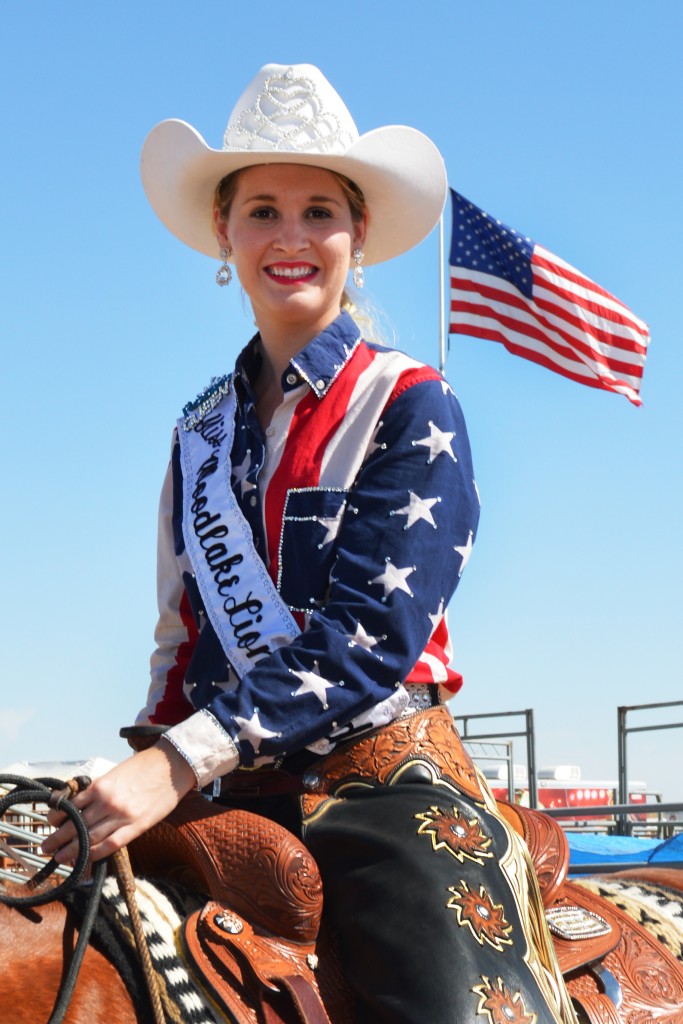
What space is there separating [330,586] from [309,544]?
0.17 m

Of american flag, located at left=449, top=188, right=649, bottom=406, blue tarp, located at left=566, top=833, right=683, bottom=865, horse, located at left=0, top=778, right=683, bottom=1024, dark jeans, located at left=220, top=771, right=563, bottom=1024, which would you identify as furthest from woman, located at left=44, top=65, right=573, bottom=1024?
blue tarp, located at left=566, top=833, right=683, bottom=865

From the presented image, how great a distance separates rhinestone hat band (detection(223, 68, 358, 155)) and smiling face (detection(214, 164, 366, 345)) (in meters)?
0.07

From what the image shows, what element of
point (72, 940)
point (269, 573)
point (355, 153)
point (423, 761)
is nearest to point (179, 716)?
point (269, 573)

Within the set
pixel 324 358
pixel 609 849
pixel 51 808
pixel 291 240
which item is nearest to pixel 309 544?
pixel 324 358

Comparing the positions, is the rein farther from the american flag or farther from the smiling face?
the american flag

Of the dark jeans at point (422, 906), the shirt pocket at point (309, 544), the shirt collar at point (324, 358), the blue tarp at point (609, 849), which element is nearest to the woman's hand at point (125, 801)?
the dark jeans at point (422, 906)

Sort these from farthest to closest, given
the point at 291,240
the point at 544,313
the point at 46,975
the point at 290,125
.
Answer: the point at 544,313, the point at 290,125, the point at 291,240, the point at 46,975

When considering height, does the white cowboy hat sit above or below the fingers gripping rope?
above

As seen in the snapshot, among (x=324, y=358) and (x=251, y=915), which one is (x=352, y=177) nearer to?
(x=324, y=358)

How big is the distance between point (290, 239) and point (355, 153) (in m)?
0.32

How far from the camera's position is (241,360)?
3.77m

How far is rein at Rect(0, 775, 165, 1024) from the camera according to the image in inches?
99.8

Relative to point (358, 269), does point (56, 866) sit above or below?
below

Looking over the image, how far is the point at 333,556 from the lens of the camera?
10.6ft
